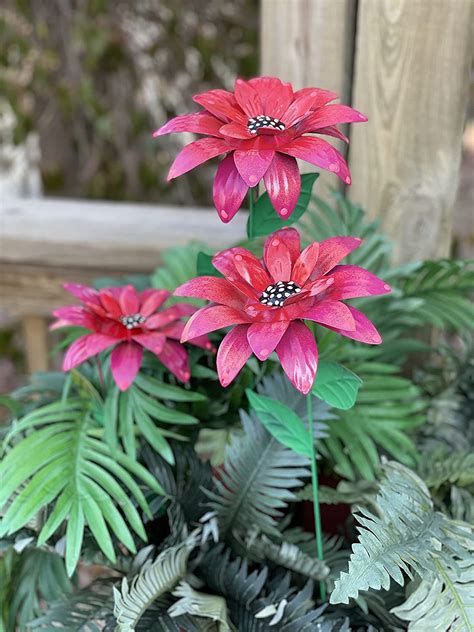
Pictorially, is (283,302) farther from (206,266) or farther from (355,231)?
(355,231)

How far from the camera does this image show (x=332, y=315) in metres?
0.74

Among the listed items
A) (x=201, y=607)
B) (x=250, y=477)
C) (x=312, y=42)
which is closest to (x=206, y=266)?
(x=250, y=477)

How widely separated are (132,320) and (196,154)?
311 millimetres

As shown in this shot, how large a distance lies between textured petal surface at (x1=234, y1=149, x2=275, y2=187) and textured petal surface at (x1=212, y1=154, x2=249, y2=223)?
3cm

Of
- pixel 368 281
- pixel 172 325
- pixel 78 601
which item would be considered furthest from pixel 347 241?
pixel 78 601

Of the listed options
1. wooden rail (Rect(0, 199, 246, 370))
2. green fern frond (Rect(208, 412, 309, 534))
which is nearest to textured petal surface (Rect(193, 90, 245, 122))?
green fern frond (Rect(208, 412, 309, 534))

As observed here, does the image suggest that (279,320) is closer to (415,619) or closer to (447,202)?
(415,619)

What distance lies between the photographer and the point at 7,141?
7.62ft

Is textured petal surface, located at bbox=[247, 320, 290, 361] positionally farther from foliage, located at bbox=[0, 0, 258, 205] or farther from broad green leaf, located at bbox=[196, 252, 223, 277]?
foliage, located at bbox=[0, 0, 258, 205]

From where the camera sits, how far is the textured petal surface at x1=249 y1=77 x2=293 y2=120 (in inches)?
34.1

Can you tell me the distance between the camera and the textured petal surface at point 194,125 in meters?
0.82

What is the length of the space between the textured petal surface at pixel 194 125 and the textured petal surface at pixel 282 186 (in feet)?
0.28

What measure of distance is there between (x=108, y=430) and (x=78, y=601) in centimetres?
23

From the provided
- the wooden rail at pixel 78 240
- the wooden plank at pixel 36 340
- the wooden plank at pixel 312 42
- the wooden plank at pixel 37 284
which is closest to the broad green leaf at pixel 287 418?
the wooden plank at pixel 312 42
